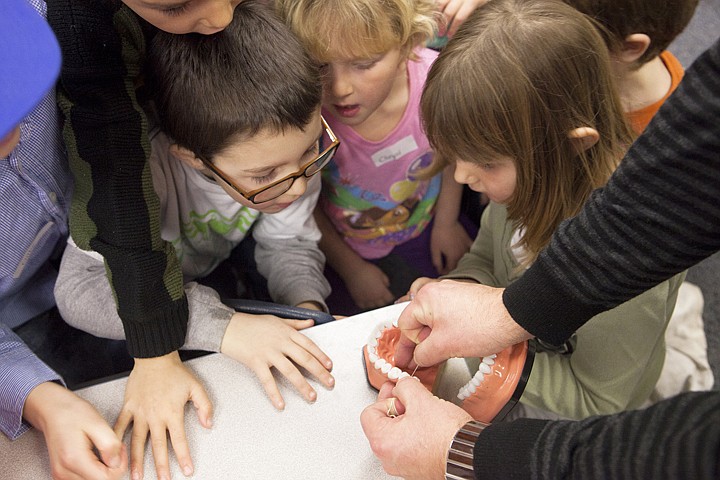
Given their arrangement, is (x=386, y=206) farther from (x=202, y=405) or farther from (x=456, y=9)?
(x=202, y=405)

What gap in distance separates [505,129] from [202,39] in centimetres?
42

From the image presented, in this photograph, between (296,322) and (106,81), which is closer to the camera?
(106,81)

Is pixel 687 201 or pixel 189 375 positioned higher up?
pixel 687 201

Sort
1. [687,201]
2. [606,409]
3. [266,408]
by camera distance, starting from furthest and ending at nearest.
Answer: [606,409] → [266,408] → [687,201]

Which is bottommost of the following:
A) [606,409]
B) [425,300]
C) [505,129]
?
[606,409]

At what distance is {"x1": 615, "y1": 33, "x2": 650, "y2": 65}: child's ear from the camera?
3.62ft

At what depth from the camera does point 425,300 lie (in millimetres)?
818

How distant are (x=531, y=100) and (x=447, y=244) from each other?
2.08 ft

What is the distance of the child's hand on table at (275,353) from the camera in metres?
0.82

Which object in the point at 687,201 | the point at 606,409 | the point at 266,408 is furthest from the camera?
the point at 606,409

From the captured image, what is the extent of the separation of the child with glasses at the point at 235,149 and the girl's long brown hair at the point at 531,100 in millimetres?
195

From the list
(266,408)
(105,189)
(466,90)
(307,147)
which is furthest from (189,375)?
(466,90)

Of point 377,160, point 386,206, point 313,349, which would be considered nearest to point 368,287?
point 386,206

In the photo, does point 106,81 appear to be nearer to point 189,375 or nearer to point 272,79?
point 272,79
